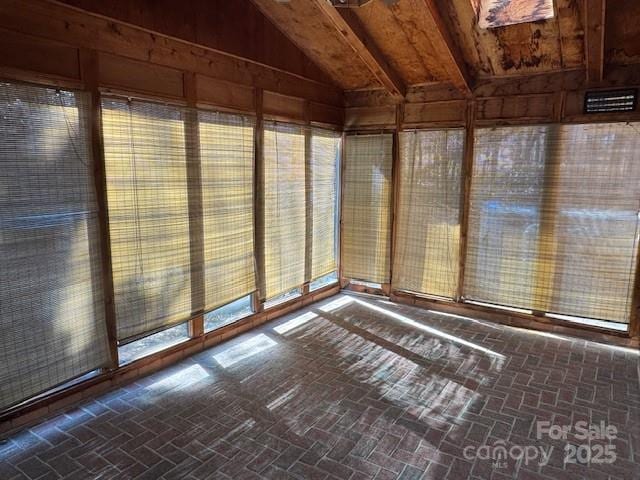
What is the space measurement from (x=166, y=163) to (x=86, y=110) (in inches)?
27.6

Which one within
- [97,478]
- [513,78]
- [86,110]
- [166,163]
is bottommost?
[97,478]

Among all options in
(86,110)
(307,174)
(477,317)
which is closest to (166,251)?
(86,110)

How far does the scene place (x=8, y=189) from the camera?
8.41ft

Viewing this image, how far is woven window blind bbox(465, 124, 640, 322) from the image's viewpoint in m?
4.19

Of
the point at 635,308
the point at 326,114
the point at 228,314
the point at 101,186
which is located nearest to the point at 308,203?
the point at 326,114

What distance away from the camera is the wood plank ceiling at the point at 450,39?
3.64 m

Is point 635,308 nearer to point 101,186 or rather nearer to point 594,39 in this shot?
point 594,39

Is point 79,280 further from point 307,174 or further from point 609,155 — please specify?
point 609,155

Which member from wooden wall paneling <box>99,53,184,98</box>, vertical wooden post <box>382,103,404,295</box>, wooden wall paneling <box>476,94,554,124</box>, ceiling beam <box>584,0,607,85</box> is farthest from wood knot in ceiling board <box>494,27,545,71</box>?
wooden wall paneling <box>99,53,184,98</box>

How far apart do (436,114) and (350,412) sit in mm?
3594

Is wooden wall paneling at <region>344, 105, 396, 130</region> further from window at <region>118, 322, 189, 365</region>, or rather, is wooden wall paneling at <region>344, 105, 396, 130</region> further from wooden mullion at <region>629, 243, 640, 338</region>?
window at <region>118, 322, 189, 365</region>

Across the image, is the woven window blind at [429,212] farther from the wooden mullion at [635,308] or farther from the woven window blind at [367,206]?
the wooden mullion at [635,308]

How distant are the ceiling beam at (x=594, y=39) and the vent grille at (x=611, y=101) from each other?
147 mm

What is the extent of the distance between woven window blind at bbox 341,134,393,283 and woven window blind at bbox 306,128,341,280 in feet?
0.55
